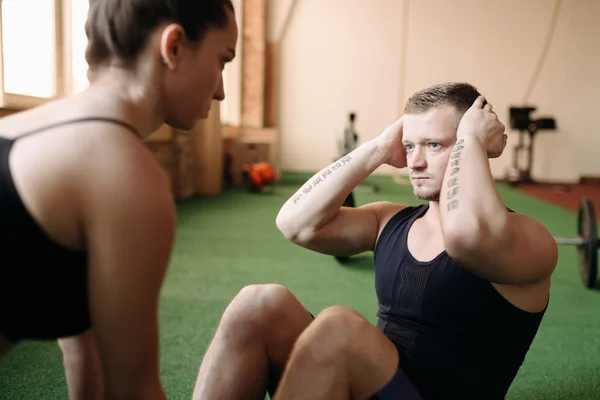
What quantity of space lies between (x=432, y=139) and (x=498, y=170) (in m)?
6.65

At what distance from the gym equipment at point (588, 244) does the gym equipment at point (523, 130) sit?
4.10m

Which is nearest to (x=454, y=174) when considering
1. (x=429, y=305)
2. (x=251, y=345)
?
(x=429, y=305)

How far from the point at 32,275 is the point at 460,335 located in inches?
27.5

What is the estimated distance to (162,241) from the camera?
0.64 m

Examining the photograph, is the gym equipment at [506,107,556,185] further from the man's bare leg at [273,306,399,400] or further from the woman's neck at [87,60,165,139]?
the woman's neck at [87,60,165,139]

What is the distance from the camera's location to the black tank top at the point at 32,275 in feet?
2.04

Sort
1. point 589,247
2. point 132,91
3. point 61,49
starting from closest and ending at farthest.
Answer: point 132,91 < point 589,247 < point 61,49

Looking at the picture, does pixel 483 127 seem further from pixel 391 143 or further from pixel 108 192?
pixel 108 192

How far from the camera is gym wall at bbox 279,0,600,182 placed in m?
6.99

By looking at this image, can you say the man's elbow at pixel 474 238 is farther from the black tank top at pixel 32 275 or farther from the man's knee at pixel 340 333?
the black tank top at pixel 32 275

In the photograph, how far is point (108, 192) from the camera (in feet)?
1.98

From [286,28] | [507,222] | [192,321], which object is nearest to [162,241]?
[507,222]

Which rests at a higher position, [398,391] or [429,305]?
[429,305]

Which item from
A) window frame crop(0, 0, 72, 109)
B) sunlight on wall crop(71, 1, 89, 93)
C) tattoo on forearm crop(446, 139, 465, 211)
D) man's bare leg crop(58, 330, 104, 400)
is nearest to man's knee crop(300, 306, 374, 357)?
tattoo on forearm crop(446, 139, 465, 211)
